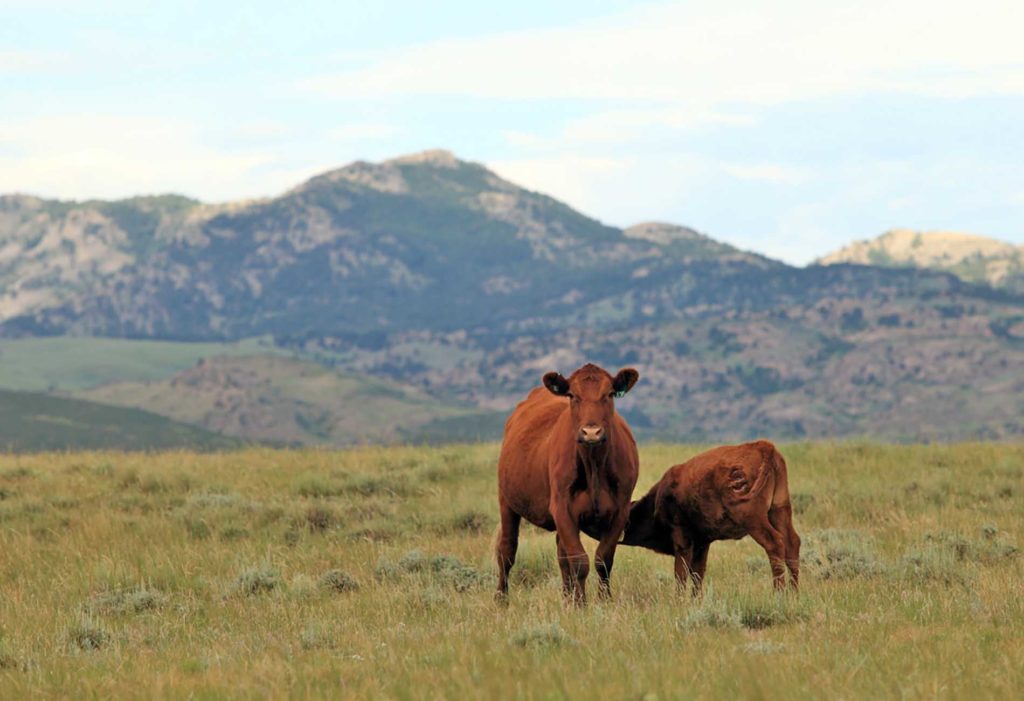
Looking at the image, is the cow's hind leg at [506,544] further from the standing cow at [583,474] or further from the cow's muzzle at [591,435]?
the cow's muzzle at [591,435]

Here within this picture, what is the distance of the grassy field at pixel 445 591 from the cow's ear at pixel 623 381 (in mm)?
1832

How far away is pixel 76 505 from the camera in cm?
2023

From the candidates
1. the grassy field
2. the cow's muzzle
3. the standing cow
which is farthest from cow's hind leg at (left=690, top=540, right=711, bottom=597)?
the cow's muzzle

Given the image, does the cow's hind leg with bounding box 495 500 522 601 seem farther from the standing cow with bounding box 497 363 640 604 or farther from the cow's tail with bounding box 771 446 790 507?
the cow's tail with bounding box 771 446 790 507

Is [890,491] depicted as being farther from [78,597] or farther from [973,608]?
[78,597]

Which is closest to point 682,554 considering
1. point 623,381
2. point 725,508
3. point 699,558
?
point 699,558

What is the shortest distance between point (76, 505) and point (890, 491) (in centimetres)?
1246

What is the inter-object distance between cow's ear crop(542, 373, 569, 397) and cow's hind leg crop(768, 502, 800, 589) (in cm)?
232

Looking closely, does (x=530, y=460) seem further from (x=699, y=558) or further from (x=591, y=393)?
(x=699, y=558)

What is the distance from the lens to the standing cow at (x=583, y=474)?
11258 millimetres

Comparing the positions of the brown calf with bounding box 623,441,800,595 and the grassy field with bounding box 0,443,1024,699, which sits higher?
the brown calf with bounding box 623,441,800,595

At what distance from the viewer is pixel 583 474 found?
11570mm

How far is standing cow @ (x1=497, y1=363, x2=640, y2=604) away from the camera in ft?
36.9

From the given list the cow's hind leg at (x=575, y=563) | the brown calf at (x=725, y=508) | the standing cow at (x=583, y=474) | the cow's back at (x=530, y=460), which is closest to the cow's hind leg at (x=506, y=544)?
the cow's back at (x=530, y=460)
